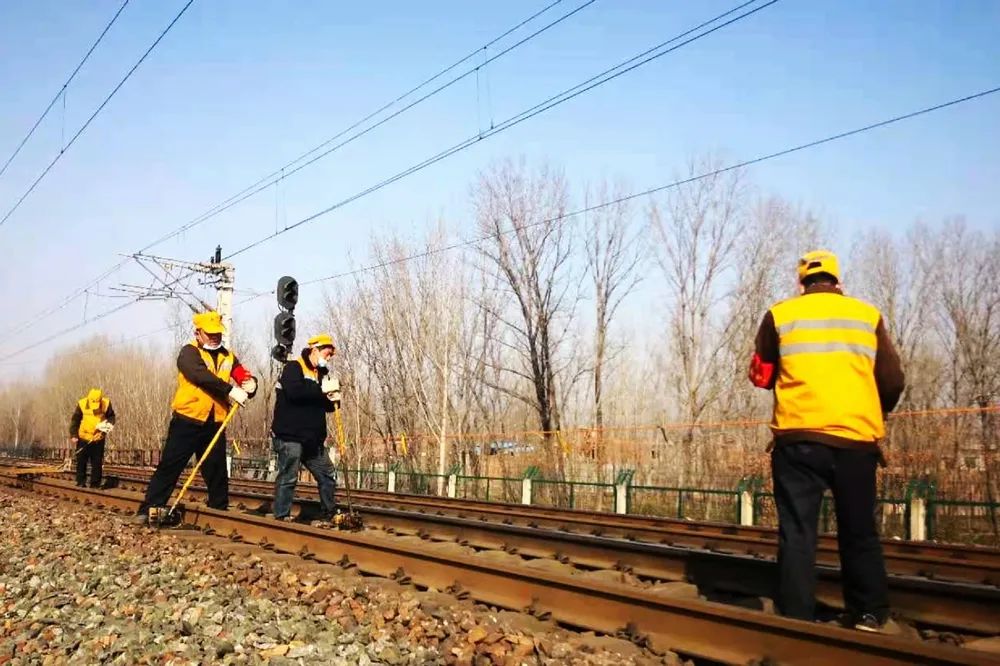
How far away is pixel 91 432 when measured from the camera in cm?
1351

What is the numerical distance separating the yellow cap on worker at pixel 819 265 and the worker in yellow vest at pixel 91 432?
1222 centimetres

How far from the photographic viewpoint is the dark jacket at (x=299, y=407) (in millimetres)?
8125

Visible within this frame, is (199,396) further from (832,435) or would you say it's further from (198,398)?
(832,435)

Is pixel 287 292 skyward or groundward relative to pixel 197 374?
skyward

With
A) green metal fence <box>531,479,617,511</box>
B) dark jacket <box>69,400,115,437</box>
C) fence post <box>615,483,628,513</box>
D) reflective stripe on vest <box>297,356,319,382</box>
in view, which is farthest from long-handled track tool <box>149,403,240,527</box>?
green metal fence <box>531,479,617,511</box>

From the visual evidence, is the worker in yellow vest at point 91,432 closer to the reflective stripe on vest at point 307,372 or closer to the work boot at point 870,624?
the reflective stripe on vest at point 307,372

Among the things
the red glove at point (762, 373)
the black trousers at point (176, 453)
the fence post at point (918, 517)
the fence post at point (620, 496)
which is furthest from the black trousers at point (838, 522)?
the fence post at point (620, 496)

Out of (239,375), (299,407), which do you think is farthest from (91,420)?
(299,407)

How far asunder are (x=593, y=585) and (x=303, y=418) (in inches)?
182

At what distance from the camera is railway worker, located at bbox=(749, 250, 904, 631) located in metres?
3.95

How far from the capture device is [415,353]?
2977cm

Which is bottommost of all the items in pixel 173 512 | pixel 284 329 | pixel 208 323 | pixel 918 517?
pixel 918 517

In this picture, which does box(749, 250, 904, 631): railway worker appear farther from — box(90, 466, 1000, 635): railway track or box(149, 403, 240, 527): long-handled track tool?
box(149, 403, 240, 527): long-handled track tool

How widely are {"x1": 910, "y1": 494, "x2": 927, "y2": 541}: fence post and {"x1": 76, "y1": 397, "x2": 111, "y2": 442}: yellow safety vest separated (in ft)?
40.4
